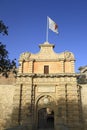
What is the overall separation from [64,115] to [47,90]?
269cm

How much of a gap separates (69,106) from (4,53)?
8.34 metres

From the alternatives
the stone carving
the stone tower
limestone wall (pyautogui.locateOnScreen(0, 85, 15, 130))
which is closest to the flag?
the stone tower

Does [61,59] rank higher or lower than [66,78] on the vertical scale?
higher

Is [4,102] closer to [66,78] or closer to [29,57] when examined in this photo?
[29,57]

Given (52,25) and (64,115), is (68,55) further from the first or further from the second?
(64,115)

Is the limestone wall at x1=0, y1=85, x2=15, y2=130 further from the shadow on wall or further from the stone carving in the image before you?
the stone carving

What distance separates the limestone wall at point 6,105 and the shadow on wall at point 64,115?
0.62ft

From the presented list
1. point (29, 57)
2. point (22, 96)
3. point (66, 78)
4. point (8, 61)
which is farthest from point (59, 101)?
point (8, 61)

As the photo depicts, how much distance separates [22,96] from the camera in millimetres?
18109

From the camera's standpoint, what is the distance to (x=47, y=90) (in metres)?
18.2

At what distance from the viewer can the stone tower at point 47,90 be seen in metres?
17.3

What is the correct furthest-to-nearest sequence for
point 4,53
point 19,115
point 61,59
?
point 61,59 → point 19,115 → point 4,53

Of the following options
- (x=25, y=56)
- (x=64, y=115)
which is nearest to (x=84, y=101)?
(x=64, y=115)

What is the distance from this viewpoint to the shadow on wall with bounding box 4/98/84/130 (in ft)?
55.7
